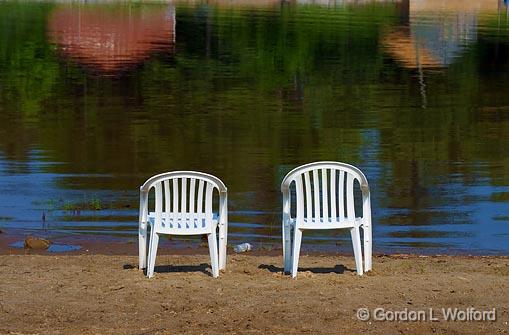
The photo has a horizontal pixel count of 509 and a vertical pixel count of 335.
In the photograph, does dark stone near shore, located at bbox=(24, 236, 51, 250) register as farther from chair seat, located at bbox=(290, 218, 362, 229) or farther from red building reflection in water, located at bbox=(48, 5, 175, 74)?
red building reflection in water, located at bbox=(48, 5, 175, 74)

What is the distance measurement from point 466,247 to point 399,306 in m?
3.81

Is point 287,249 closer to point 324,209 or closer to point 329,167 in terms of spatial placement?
point 324,209

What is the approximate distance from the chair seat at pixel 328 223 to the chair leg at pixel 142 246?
131 centimetres

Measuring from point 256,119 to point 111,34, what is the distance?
19308 mm

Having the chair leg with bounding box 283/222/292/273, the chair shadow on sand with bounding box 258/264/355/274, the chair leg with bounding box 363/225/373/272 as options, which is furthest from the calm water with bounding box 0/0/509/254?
the chair leg with bounding box 283/222/292/273

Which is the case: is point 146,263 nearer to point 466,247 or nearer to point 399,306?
point 399,306

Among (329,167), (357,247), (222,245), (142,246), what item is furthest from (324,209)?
(142,246)

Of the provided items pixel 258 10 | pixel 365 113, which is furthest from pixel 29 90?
pixel 258 10

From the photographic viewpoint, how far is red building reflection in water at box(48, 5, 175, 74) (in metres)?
33.1

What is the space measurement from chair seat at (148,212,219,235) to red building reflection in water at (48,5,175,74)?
20.4m

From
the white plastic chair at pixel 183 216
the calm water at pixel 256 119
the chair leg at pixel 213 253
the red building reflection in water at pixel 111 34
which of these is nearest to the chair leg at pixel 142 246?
the white plastic chair at pixel 183 216

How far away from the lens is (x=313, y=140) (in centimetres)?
1877

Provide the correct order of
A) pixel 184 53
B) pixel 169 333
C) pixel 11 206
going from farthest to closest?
pixel 184 53 < pixel 11 206 < pixel 169 333

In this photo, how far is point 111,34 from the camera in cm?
3944
